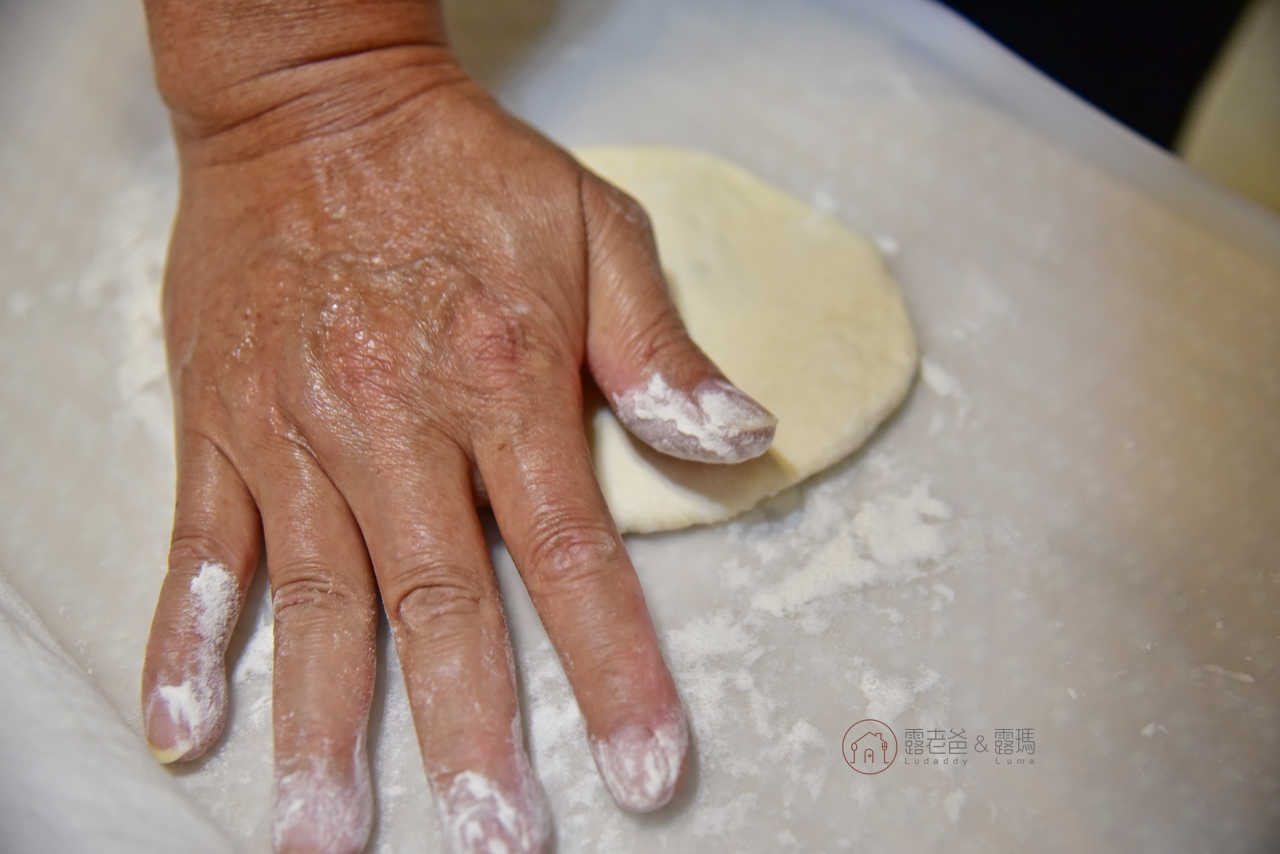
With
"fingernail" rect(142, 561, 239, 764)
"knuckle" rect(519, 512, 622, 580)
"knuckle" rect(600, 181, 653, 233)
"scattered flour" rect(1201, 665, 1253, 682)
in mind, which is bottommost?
"fingernail" rect(142, 561, 239, 764)

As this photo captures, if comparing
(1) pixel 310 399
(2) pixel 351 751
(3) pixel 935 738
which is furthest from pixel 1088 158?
(2) pixel 351 751

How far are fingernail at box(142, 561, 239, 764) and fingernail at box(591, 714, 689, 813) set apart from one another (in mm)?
337

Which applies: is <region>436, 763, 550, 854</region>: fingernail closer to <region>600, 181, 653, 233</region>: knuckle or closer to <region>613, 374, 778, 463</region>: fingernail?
<region>613, 374, 778, 463</region>: fingernail

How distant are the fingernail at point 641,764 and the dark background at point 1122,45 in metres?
1.24

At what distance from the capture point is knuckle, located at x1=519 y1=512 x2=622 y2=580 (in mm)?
711

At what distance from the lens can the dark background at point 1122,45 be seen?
1266 mm

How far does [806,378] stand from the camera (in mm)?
901

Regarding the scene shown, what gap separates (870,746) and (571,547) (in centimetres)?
33

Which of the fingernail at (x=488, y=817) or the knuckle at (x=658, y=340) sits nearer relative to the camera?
the fingernail at (x=488, y=817)

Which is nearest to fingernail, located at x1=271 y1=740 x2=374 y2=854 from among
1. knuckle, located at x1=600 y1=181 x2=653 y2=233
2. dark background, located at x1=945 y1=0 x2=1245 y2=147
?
knuckle, located at x1=600 y1=181 x2=653 y2=233

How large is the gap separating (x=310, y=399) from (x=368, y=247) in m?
0.16

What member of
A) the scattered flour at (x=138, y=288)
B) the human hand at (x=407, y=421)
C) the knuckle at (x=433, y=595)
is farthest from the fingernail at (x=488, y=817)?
the scattered flour at (x=138, y=288)

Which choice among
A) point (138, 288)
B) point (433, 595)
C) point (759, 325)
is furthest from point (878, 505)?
point (138, 288)

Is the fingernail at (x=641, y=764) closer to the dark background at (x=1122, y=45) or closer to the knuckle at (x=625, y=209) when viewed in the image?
the knuckle at (x=625, y=209)
